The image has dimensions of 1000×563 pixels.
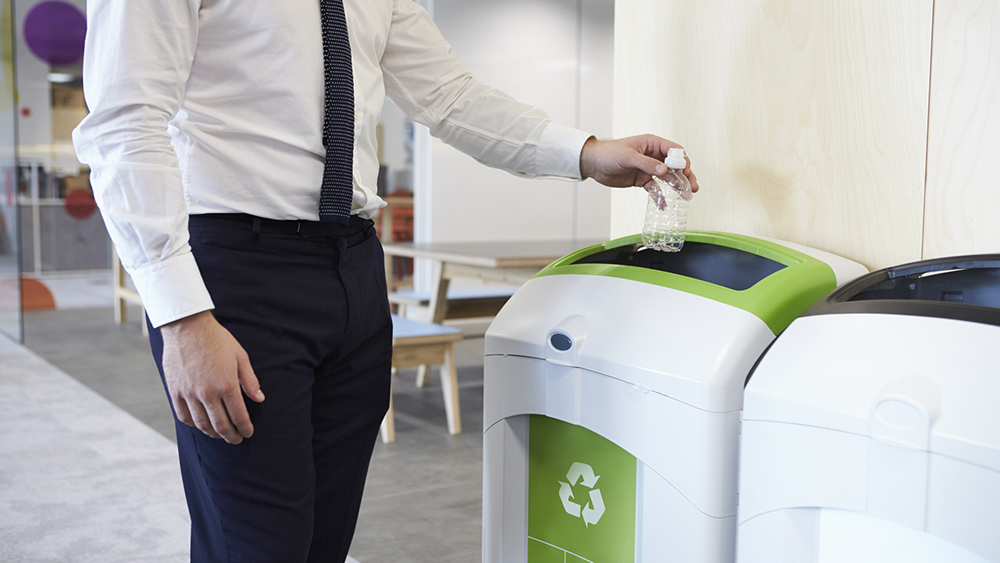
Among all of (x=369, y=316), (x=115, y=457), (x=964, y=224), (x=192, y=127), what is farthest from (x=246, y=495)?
(x=115, y=457)

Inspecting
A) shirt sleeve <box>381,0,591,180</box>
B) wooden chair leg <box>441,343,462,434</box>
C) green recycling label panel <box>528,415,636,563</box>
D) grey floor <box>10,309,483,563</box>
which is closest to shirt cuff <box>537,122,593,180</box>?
shirt sleeve <box>381,0,591,180</box>

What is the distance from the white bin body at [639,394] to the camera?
87 cm

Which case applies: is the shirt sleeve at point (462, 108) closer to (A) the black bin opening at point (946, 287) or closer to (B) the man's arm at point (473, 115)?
(B) the man's arm at point (473, 115)

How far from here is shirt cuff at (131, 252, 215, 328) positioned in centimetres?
81

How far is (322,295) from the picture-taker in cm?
96

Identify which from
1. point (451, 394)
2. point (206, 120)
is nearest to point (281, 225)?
point (206, 120)

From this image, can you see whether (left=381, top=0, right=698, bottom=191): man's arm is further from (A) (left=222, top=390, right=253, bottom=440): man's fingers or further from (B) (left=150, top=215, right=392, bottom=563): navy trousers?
(A) (left=222, top=390, right=253, bottom=440): man's fingers

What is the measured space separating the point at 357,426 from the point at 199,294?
0.34 m

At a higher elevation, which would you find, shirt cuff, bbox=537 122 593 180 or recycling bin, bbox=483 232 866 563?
shirt cuff, bbox=537 122 593 180

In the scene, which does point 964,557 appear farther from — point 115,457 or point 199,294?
point 115,457

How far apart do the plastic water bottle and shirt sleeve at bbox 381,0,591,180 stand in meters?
0.13

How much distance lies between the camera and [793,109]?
1163 millimetres

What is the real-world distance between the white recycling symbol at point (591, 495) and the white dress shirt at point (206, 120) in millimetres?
434

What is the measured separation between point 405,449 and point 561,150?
1853mm
